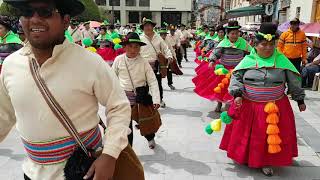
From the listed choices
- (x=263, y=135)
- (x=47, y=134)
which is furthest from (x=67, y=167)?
(x=263, y=135)

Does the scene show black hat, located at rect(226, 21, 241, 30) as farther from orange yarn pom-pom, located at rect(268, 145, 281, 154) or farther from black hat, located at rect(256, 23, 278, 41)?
orange yarn pom-pom, located at rect(268, 145, 281, 154)

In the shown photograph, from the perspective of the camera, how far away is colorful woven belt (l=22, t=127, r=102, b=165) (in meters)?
1.91

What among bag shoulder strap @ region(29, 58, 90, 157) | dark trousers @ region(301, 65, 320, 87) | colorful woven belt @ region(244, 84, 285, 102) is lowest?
dark trousers @ region(301, 65, 320, 87)

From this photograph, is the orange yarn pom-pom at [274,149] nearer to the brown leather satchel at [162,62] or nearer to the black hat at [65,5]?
the black hat at [65,5]

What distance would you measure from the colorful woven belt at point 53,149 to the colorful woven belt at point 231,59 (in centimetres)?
530

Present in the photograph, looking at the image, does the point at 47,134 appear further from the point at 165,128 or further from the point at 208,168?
the point at 165,128

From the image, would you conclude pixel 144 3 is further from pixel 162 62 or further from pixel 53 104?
pixel 53 104

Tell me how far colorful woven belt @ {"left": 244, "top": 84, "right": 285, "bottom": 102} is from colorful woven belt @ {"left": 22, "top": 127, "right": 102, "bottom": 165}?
2.63 meters

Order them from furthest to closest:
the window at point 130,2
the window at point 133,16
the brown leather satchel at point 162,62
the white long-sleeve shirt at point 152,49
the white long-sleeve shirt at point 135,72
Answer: the window at point 133,16 → the window at point 130,2 → the brown leather satchel at point 162,62 → the white long-sleeve shirt at point 152,49 → the white long-sleeve shirt at point 135,72

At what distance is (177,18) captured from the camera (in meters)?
60.8

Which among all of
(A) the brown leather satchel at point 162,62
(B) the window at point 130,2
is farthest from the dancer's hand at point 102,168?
(B) the window at point 130,2

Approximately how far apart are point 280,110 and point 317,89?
6090mm

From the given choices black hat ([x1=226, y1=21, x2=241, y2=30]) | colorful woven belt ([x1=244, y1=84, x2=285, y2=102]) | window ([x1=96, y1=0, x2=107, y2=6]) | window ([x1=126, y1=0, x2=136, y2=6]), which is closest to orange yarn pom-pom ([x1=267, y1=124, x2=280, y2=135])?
colorful woven belt ([x1=244, y1=84, x2=285, y2=102])

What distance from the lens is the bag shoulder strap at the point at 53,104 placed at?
5.88 ft
